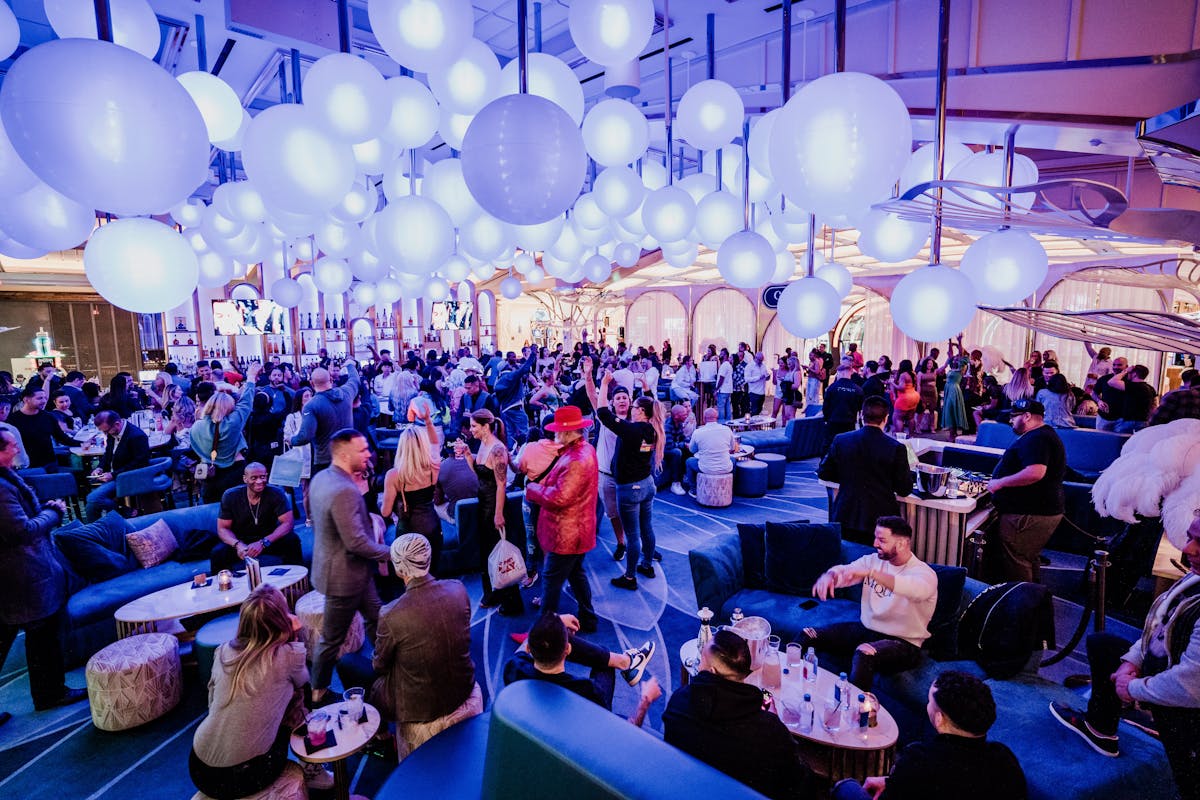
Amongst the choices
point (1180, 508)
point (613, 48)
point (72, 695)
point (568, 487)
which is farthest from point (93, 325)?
point (1180, 508)

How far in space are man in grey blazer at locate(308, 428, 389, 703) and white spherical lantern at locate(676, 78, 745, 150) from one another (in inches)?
86.2

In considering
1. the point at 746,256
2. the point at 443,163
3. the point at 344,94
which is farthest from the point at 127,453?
the point at 746,256

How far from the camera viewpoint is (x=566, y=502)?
12.0ft

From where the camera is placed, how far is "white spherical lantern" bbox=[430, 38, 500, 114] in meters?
2.59

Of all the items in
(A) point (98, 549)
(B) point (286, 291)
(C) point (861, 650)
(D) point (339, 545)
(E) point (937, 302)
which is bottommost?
(C) point (861, 650)

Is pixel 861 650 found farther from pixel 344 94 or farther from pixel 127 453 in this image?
pixel 127 453

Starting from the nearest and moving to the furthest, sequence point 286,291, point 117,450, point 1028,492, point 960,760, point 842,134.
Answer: point 842,134 → point 960,760 → point 1028,492 → point 117,450 → point 286,291

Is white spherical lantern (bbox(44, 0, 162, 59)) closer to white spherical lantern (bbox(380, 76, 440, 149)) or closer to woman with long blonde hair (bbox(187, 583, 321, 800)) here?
white spherical lantern (bbox(380, 76, 440, 149))

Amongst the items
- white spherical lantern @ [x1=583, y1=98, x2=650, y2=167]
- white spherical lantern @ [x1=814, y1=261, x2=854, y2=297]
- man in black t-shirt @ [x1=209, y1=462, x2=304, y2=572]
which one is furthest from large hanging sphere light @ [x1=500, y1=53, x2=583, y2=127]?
man in black t-shirt @ [x1=209, y1=462, x2=304, y2=572]

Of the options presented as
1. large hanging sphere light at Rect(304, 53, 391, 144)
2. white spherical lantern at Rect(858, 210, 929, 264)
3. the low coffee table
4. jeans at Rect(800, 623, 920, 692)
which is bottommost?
jeans at Rect(800, 623, 920, 692)

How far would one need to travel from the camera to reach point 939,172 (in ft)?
5.80

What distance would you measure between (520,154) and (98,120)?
3.11ft

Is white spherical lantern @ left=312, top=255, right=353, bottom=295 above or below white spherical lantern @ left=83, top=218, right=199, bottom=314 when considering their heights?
above

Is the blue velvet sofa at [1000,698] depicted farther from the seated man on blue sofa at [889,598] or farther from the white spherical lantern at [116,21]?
the white spherical lantern at [116,21]
